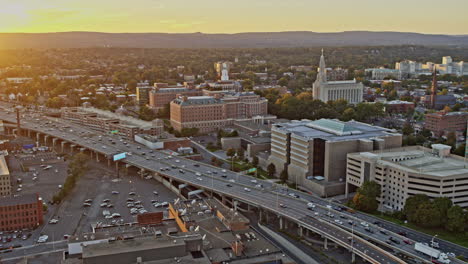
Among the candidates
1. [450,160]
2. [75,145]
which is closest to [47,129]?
[75,145]

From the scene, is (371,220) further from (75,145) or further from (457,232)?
(75,145)

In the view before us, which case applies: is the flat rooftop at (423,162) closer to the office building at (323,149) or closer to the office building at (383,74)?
the office building at (323,149)

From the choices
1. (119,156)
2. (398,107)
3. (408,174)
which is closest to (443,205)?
(408,174)

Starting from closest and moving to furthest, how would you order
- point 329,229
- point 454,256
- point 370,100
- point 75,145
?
1. point 454,256
2. point 329,229
3. point 75,145
4. point 370,100

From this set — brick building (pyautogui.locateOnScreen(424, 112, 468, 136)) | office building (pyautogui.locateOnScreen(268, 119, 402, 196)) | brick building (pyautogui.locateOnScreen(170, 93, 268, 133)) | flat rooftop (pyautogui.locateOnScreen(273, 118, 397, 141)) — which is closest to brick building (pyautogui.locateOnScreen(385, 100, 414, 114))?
brick building (pyautogui.locateOnScreen(424, 112, 468, 136))

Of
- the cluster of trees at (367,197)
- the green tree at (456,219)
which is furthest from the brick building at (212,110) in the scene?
the green tree at (456,219)

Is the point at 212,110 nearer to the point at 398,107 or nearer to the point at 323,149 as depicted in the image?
the point at 323,149
